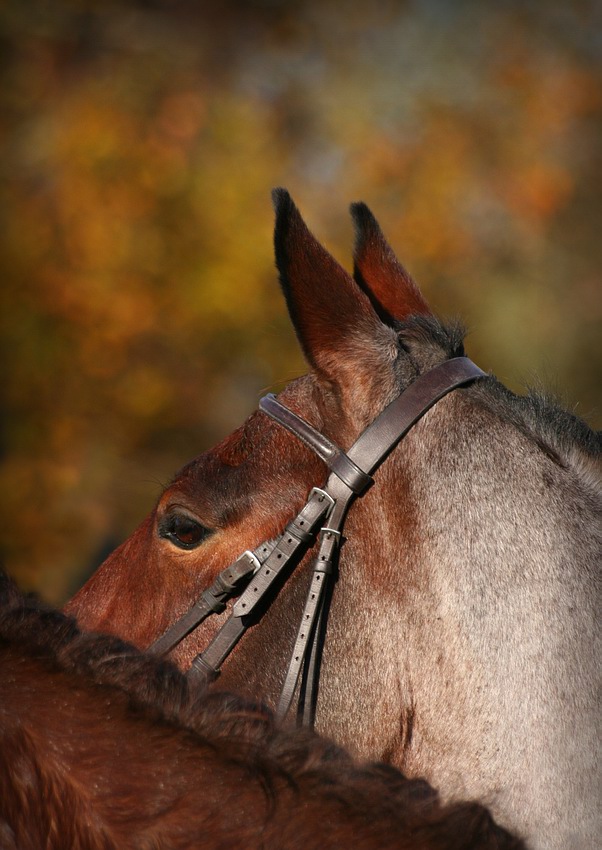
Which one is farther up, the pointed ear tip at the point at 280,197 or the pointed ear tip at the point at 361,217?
the pointed ear tip at the point at 361,217

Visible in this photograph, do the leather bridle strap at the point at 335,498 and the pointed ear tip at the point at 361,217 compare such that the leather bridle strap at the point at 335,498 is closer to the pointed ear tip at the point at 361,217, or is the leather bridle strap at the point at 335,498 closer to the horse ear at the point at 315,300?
the horse ear at the point at 315,300

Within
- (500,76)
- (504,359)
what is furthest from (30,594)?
(500,76)

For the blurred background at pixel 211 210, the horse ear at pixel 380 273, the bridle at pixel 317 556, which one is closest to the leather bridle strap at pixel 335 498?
the bridle at pixel 317 556

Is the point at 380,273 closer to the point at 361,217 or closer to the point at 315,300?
the point at 361,217

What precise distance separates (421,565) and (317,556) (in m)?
0.30

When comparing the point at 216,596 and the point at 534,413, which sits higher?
the point at 534,413

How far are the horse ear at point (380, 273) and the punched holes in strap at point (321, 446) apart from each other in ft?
2.17

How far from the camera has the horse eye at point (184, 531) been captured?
284 cm

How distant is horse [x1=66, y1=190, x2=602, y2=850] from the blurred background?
354 inches

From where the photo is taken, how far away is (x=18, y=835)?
1451 mm

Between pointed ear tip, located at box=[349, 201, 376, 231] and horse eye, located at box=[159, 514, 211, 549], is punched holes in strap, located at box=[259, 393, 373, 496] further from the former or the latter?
pointed ear tip, located at box=[349, 201, 376, 231]

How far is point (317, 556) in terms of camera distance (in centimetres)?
266

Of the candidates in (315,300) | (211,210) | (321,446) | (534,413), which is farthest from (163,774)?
(211,210)

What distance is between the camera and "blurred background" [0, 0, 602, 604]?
471 inches
